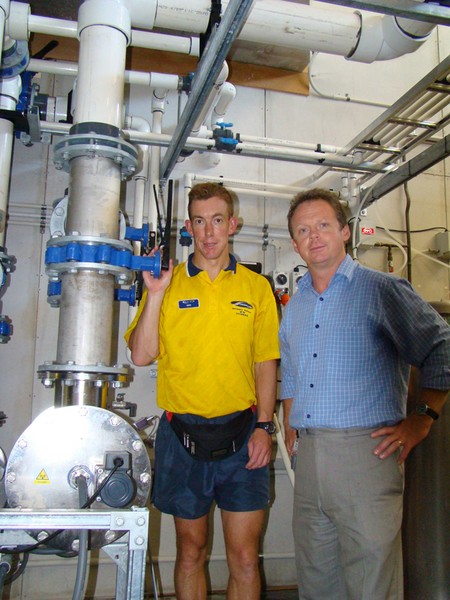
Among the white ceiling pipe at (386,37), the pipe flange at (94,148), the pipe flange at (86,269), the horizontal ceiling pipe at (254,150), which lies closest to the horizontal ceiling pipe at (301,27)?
the white ceiling pipe at (386,37)

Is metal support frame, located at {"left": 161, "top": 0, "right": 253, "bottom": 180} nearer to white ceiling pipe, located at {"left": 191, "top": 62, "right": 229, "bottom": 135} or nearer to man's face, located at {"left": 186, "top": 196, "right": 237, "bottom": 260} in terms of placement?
man's face, located at {"left": 186, "top": 196, "right": 237, "bottom": 260}

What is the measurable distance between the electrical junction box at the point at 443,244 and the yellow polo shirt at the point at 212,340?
1632mm

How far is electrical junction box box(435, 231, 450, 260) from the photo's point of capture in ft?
9.79

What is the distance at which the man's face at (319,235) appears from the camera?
1.56 meters

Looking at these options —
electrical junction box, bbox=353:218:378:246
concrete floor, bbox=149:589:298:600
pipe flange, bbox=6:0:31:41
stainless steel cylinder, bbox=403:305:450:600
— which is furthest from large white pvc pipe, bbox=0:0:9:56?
concrete floor, bbox=149:589:298:600

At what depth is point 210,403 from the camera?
65.6 inches

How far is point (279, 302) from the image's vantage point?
2760 millimetres

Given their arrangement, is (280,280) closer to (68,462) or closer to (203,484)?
(203,484)

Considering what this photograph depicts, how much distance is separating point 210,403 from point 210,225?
0.61 meters

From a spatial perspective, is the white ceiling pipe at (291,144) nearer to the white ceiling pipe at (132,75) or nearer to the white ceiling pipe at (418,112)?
the white ceiling pipe at (418,112)

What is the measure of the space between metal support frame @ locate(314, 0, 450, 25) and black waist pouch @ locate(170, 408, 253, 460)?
4.05 ft

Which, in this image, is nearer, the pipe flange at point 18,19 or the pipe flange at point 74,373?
the pipe flange at point 74,373

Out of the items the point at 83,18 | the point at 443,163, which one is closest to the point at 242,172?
the point at 443,163

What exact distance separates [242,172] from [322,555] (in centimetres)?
213
